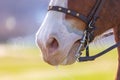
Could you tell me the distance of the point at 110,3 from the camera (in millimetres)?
2969

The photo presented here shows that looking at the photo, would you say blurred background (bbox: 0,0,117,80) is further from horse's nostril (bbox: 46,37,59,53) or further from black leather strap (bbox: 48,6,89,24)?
horse's nostril (bbox: 46,37,59,53)

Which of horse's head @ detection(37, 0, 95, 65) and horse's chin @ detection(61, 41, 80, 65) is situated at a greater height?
→ horse's head @ detection(37, 0, 95, 65)

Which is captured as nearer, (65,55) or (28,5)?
(65,55)

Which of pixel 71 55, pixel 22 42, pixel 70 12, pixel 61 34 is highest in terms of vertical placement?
pixel 70 12

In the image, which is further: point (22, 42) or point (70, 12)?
point (22, 42)

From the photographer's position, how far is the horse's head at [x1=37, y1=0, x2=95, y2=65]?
2727 mm

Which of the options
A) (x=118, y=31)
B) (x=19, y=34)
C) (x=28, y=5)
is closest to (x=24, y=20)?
(x=28, y=5)

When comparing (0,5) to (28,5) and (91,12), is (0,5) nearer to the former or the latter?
(28,5)

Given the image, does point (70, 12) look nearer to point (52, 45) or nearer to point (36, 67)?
point (52, 45)

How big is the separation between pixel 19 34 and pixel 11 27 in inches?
61.6

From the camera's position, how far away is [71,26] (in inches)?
111

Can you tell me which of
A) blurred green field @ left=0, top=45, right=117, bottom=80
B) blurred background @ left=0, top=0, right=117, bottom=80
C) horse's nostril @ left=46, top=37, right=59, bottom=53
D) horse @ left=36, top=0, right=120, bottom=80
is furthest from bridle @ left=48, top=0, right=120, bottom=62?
blurred background @ left=0, top=0, right=117, bottom=80

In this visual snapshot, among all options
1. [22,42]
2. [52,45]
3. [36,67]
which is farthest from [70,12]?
[36,67]

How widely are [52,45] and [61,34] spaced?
89mm
